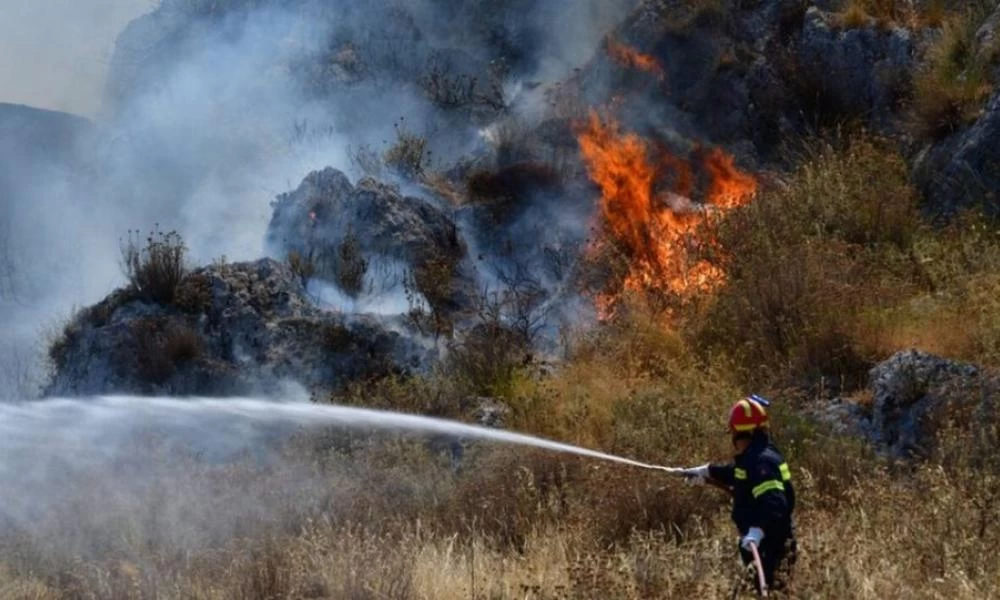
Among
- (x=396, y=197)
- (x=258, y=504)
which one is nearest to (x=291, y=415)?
(x=258, y=504)

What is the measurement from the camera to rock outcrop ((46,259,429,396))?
11812 mm

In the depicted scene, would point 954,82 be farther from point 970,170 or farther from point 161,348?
point 161,348

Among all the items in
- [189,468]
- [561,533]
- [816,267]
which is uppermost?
[816,267]

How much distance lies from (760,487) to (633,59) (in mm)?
12411

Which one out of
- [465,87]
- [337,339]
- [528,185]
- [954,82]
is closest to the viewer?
[337,339]

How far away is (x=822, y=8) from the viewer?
16031mm

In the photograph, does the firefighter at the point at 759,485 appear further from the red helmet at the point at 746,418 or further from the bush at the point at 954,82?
the bush at the point at 954,82

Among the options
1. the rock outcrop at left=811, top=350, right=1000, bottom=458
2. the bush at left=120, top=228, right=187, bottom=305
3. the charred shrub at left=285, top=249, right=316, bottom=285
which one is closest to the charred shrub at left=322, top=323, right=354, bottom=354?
the bush at left=120, top=228, right=187, bottom=305

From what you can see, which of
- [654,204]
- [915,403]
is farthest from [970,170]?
[915,403]

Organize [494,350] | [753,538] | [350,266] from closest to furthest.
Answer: [753,538], [494,350], [350,266]

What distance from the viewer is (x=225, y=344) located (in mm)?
12250

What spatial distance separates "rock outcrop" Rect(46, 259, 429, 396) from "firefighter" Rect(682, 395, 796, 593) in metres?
6.29

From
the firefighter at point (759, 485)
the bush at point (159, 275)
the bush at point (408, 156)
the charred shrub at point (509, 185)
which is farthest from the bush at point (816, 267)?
the bush at point (408, 156)

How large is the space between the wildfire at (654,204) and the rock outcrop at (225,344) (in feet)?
9.09
